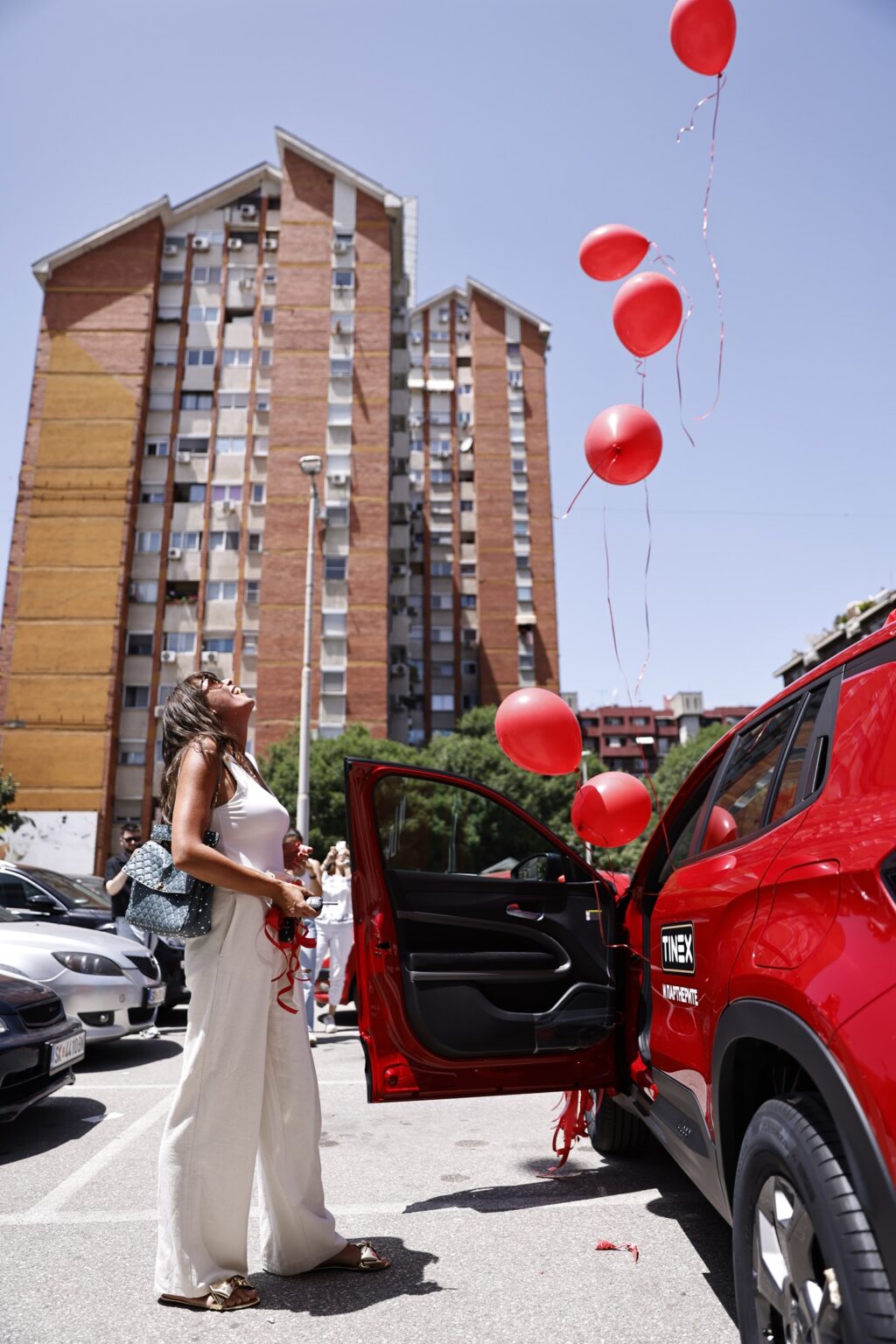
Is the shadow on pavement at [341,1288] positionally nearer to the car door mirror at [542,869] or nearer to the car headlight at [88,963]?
the car door mirror at [542,869]

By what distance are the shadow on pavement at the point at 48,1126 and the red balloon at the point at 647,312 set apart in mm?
5214

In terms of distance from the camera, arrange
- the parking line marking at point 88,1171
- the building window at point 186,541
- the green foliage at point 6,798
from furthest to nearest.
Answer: the building window at point 186,541, the green foliage at point 6,798, the parking line marking at point 88,1171

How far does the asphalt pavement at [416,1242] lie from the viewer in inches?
110

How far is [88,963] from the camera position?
24.3 feet

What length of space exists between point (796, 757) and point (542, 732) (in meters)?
2.23

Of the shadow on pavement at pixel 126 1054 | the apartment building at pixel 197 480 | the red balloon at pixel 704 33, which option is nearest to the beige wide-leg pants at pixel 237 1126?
the shadow on pavement at pixel 126 1054

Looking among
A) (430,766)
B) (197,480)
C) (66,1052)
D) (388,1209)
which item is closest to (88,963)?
(66,1052)

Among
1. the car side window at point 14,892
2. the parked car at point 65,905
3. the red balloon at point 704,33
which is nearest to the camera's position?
A: the red balloon at point 704,33

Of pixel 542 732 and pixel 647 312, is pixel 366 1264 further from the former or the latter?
pixel 647 312

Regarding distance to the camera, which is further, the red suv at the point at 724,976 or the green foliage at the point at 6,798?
the green foliage at the point at 6,798

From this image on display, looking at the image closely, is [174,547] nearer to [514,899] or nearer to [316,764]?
[316,764]

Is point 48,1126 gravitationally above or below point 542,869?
below

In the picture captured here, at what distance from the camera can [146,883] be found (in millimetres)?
3107

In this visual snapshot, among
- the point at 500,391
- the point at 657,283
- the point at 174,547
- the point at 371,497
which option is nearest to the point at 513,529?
the point at 500,391
